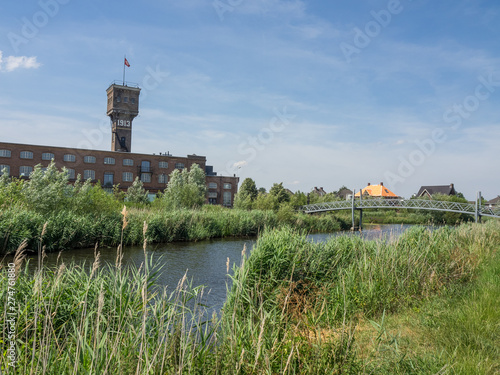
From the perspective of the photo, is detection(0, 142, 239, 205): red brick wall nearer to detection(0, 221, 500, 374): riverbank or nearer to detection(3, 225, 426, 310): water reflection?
detection(3, 225, 426, 310): water reflection

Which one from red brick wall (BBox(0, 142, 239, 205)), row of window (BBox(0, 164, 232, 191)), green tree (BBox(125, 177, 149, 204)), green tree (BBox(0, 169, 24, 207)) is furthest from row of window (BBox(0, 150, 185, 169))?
green tree (BBox(0, 169, 24, 207))

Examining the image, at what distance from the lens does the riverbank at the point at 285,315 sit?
342 cm

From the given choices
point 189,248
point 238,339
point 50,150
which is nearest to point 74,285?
point 238,339

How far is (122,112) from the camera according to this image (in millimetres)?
64750

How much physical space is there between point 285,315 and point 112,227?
53.8ft

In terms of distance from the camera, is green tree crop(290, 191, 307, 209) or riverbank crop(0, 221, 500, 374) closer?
riverbank crop(0, 221, 500, 374)

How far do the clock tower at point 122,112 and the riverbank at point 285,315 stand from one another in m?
58.6

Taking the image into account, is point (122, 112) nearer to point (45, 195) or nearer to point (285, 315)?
point (45, 195)

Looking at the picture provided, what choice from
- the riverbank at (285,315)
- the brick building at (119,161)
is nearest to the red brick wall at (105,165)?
the brick building at (119,161)

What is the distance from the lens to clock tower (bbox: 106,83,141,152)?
63500mm

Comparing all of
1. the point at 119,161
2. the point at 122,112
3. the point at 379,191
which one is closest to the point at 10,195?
the point at 119,161

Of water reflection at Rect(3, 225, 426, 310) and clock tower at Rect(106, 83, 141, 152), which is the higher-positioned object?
clock tower at Rect(106, 83, 141, 152)

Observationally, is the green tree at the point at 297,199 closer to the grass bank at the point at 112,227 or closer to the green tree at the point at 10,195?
the grass bank at the point at 112,227

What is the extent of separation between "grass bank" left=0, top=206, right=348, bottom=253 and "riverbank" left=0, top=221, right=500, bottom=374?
3.90 metres
